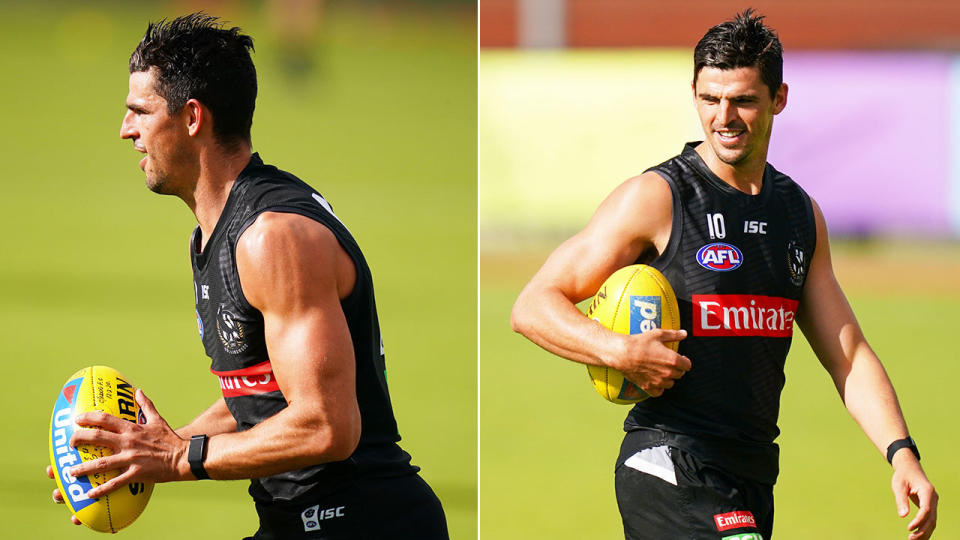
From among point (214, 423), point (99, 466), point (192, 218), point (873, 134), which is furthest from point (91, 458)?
point (192, 218)

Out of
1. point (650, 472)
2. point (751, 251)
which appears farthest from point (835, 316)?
point (650, 472)

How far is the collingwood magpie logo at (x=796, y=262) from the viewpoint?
4.47 meters

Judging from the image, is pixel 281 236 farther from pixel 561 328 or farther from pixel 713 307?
pixel 713 307

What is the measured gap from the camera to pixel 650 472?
429 cm

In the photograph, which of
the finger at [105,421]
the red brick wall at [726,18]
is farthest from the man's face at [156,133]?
the red brick wall at [726,18]

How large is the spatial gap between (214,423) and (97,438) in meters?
0.75

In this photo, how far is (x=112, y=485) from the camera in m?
3.79

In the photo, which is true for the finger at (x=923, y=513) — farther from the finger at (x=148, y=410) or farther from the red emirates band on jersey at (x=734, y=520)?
the finger at (x=148, y=410)

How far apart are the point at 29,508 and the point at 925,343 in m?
8.99

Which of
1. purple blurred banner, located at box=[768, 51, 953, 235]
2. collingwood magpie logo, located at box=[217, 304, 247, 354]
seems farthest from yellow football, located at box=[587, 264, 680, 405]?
purple blurred banner, located at box=[768, 51, 953, 235]

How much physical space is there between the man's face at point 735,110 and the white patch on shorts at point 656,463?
109cm

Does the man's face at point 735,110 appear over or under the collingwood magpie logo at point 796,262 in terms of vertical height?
over

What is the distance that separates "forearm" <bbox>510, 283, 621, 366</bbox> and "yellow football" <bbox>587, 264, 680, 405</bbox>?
0.11m

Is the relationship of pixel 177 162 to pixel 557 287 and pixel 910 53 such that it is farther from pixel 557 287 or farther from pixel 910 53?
pixel 910 53
